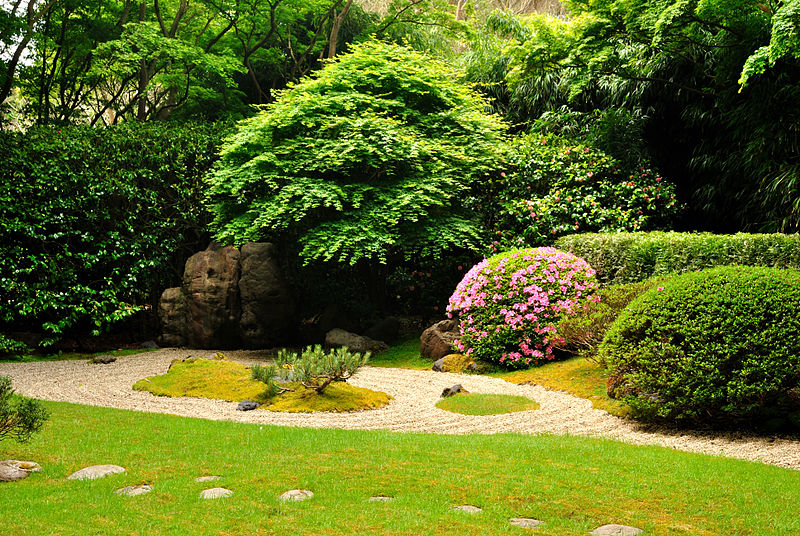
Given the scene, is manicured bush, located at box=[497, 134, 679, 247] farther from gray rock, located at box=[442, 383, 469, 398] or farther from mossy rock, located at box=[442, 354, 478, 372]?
gray rock, located at box=[442, 383, 469, 398]

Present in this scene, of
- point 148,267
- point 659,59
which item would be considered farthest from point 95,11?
point 659,59

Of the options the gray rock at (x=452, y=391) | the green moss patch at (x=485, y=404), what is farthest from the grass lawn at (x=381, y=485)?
the gray rock at (x=452, y=391)

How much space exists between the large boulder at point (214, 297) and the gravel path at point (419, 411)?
205cm

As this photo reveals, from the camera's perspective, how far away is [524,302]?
32.2 feet

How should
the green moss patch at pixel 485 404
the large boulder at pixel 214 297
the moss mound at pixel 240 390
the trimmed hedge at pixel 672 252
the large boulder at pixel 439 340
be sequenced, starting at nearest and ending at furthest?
the green moss patch at pixel 485 404
the moss mound at pixel 240 390
the trimmed hedge at pixel 672 252
the large boulder at pixel 439 340
the large boulder at pixel 214 297

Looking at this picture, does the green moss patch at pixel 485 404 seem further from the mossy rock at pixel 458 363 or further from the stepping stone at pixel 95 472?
the stepping stone at pixel 95 472

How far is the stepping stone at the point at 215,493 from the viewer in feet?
12.4

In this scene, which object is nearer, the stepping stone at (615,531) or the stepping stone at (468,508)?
the stepping stone at (615,531)

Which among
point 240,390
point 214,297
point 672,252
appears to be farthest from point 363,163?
point 672,252

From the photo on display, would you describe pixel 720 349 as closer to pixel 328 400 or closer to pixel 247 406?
pixel 328 400

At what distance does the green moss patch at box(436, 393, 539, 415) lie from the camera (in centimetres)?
716

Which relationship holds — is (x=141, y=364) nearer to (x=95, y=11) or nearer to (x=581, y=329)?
(x=581, y=329)

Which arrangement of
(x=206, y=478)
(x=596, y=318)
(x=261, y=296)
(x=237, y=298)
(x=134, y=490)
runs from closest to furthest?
(x=134, y=490) < (x=206, y=478) < (x=596, y=318) < (x=261, y=296) < (x=237, y=298)

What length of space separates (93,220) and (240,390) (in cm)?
671
